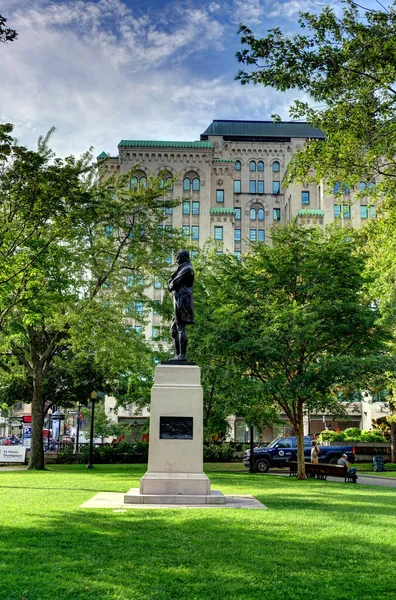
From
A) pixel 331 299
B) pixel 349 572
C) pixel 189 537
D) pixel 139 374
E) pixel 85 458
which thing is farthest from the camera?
pixel 85 458

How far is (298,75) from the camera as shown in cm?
1311

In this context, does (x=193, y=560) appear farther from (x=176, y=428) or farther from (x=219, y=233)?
(x=219, y=233)

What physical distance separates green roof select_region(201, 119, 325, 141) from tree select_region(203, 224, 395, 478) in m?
66.5

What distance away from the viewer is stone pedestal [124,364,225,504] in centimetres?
1254

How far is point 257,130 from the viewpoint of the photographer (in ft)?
294

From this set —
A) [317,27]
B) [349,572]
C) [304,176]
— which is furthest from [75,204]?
[349,572]

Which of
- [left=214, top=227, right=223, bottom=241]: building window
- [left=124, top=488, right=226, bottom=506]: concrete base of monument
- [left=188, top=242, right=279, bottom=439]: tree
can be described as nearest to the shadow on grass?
[left=124, top=488, right=226, bottom=506]: concrete base of monument

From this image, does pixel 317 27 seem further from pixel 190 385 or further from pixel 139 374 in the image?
pixel 139 374

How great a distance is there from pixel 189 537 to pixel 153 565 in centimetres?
164

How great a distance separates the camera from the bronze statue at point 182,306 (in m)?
14.6

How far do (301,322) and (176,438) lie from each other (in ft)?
33.0

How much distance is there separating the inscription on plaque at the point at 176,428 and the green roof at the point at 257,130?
79.1m

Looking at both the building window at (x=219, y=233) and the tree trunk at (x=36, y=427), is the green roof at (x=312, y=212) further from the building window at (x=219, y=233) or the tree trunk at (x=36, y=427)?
the tree trunk at (x=36, y=427)

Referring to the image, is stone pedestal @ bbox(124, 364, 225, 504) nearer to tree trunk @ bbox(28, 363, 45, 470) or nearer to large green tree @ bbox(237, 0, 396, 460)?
large green tree @ bbox(237, 0, 396, 460)
